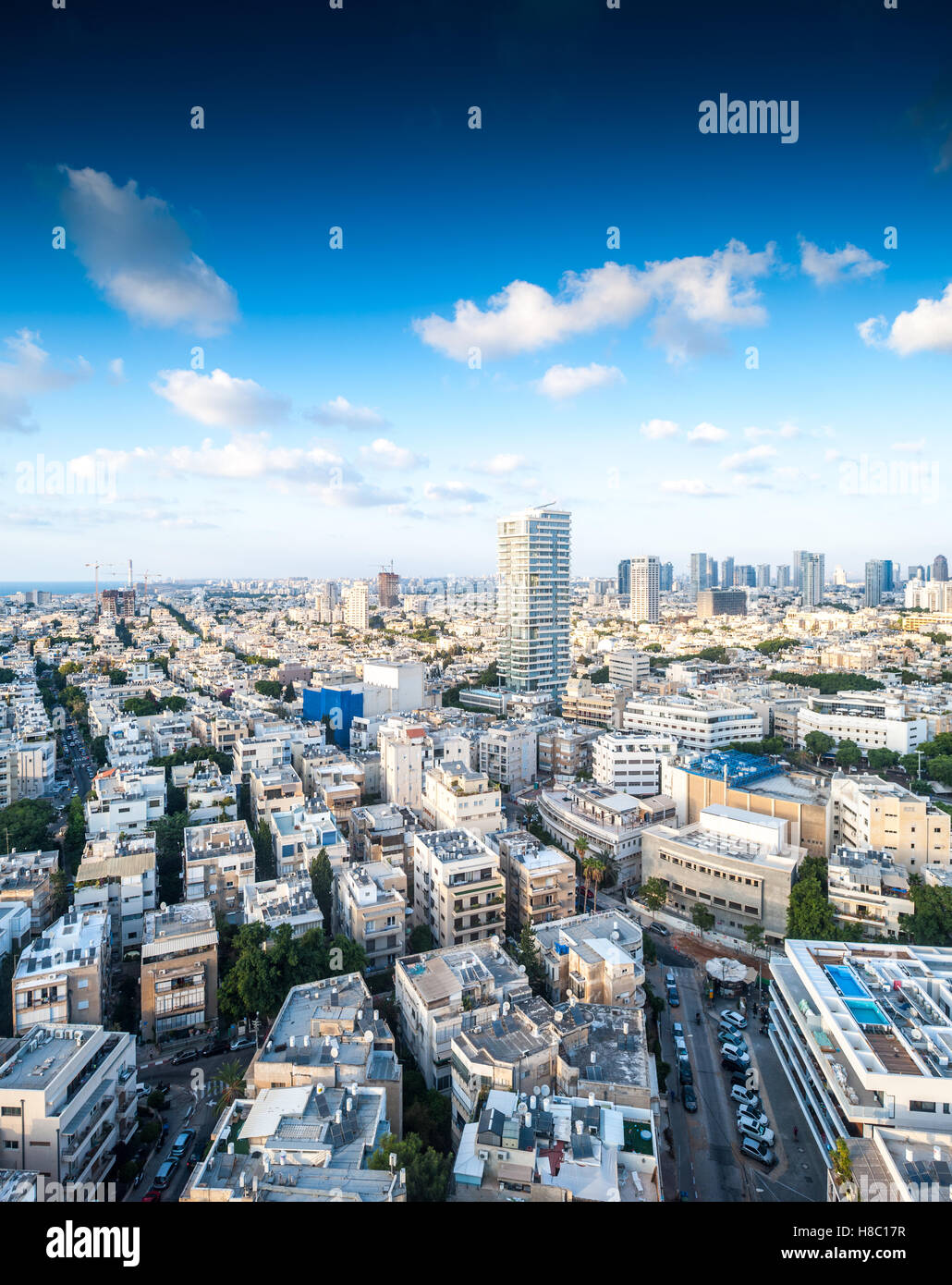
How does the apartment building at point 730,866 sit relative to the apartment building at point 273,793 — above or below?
below

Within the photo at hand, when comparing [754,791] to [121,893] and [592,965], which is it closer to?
[592,965]

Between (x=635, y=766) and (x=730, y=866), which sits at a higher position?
(x=635, y=766)

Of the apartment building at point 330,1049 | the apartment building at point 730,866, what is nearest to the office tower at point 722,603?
the apartment building at point 730,866

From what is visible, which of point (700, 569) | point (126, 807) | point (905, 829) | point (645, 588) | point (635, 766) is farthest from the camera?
point (700, 569)

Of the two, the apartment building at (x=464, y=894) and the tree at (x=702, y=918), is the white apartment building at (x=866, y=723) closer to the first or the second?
the tree at (x=702, y=918)

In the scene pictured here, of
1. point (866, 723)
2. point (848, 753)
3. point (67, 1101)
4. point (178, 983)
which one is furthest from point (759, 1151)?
point (866, 723)

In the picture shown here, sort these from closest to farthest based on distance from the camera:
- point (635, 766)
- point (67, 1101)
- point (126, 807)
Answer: point (67, 1101)
point (126, 807)
point (635, 766)
